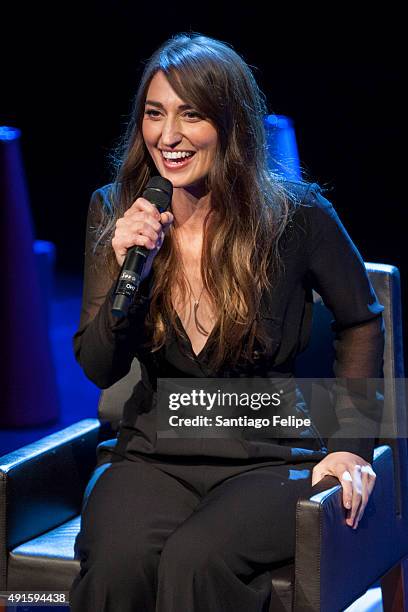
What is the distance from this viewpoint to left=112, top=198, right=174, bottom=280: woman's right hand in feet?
5.62

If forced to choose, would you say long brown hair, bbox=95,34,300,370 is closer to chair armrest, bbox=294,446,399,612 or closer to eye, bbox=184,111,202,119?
eye, bbox=184,111,202,119

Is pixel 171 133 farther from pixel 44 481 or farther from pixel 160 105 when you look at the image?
pixel 44 481

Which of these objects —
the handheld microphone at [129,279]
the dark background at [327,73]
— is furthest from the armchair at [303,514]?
the dark background at [327,73]

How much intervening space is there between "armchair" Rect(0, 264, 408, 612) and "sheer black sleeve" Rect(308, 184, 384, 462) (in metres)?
0.09

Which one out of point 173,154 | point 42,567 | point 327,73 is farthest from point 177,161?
point 327,73

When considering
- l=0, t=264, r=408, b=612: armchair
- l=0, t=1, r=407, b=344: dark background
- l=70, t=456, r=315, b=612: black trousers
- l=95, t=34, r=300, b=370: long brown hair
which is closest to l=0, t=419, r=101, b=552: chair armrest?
l=0, t=264, r=408, b=612: armchair

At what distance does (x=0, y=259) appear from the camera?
343cm

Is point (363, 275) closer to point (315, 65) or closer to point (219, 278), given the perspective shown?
point (219, 278)

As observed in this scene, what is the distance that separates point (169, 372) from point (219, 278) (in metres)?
0.21

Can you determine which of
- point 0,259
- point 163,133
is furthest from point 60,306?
point 163,133

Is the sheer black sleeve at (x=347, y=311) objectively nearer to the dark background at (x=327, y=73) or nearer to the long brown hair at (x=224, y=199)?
the long brown hair at (x=224, y=199)

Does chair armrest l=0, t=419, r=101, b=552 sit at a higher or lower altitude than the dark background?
lower

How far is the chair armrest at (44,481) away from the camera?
202 centimetres

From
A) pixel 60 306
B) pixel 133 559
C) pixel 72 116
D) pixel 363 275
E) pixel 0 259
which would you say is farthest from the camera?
pixel 60 306
